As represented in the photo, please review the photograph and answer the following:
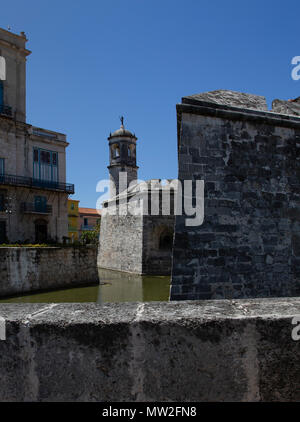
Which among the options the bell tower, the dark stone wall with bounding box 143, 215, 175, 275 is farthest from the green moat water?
the bell tower

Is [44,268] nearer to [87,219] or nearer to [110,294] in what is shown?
[110,294]

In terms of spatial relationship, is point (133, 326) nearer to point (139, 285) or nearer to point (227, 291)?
point (227, 291)

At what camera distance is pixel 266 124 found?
579cm

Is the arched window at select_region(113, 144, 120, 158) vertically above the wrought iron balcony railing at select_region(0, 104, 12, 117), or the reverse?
the arched window at select_region(113, 144, 120, 158)

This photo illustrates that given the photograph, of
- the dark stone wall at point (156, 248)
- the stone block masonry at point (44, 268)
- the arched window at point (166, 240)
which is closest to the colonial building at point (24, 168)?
the stone block masonry at point (44, 268)

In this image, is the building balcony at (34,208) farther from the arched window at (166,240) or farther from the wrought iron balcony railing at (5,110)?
the arched window at (166,240)

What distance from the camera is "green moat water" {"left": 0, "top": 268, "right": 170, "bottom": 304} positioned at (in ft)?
37.1

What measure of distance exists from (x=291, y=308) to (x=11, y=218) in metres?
17.7

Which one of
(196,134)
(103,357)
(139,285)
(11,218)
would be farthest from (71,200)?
(103,357)

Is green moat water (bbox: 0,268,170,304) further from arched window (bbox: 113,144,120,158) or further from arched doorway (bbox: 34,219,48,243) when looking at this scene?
arched window (bbox: 113,144,120,158)

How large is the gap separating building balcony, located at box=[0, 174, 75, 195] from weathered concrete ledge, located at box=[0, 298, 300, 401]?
17.0 meters

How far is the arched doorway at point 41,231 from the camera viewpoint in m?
18.7

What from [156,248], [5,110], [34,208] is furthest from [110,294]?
[5,110]

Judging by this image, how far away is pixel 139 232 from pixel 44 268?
23.7 ft
